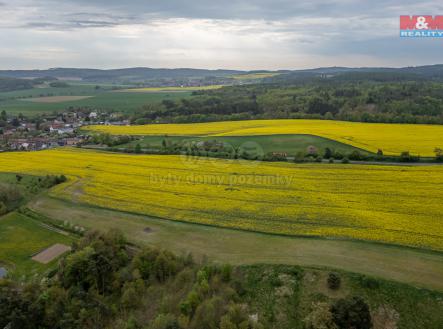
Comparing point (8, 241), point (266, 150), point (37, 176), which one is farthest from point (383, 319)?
point (37, 176)

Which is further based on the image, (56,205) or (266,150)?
(266,150)

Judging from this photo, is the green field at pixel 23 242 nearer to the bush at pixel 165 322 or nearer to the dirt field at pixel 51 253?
the dirt field at pixel 51 253

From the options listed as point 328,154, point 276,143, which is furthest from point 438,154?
point 276,143

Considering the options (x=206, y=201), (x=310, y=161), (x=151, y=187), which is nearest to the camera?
(x=206, y=201)

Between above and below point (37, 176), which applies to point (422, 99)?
above

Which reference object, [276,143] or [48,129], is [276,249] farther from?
[48,129]

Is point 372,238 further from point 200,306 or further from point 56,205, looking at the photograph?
point 56,205
